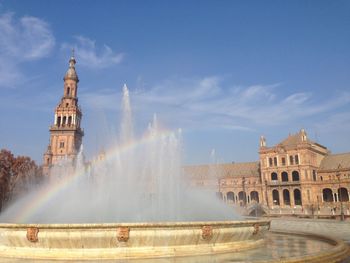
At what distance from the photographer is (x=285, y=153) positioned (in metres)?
65.4

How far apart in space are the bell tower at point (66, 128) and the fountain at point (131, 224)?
172 feet

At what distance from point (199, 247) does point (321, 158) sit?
65.5 metres

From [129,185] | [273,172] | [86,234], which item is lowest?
[86,234]

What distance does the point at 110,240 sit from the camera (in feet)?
32.5

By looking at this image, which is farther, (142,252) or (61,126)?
(61,126)

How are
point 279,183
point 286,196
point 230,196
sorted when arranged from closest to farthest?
point 279,183 → point 286,196 → point 230,196

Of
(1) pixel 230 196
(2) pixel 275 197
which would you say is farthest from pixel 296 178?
(1) pixel 230 196

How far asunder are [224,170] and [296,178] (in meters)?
18.6

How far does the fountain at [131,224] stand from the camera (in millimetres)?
9938

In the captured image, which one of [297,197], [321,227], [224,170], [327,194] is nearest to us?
[321,227]

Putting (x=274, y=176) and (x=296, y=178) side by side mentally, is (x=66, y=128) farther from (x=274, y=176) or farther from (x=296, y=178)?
(x=296, y=178)

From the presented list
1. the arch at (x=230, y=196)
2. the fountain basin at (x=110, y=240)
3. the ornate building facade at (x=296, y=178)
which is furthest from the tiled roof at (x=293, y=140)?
the fountain basin at (x=110, y=240)

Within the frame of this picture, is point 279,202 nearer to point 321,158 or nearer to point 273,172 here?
point 273,172

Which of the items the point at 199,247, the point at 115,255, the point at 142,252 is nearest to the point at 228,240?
the point at 199,247
